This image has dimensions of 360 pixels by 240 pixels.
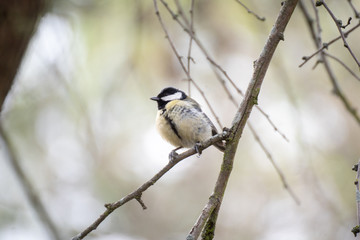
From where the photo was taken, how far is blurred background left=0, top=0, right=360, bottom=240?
474 cm

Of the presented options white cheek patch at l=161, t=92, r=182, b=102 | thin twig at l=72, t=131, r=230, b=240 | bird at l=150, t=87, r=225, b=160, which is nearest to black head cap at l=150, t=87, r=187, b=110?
white cheek patch at l=161, t=92, r=182, b=102

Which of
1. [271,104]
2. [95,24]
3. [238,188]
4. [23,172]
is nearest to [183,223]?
→ [238,188]

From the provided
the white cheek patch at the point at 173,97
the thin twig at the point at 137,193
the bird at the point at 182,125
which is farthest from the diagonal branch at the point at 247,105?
the white cheek patch at the point at 173,97

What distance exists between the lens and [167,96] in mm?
4285

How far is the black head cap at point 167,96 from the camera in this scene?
4.16 metres

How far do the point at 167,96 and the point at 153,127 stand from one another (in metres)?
1.45

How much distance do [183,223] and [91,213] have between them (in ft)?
4.26

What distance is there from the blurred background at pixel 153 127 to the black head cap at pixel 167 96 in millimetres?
417

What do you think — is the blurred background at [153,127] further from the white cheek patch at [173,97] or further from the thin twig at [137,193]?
the thin twig at [137,193]

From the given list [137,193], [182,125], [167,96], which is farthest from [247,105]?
[167,96]

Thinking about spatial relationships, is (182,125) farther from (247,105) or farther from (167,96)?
(247,105)

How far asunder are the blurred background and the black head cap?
417 millimetres

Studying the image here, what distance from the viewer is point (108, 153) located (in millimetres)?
6074

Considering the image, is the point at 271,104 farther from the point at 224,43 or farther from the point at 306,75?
the point at 224,43
